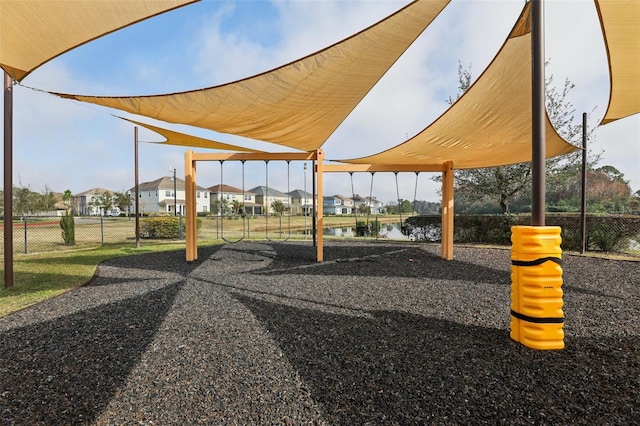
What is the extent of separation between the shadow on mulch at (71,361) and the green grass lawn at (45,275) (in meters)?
1.00

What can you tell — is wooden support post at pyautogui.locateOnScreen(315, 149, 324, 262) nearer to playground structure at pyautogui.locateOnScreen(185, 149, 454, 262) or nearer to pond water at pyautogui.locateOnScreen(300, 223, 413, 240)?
playground structure at pyautogui.locateOnScreen(185, 149, 454, 262)

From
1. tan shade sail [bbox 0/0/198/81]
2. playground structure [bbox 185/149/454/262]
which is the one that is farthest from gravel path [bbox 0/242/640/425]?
tan shade sail [bbox 0/0/198/81]

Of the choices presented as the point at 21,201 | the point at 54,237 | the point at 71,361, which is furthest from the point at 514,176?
the point at 21,201

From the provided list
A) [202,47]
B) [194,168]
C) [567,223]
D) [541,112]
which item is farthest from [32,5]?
[567,223]

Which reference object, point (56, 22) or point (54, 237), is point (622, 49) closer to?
point (56, 22)

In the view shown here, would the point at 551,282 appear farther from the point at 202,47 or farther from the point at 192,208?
the point at 192,208

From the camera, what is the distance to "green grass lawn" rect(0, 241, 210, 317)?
3350 mm

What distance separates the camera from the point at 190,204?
5.77m

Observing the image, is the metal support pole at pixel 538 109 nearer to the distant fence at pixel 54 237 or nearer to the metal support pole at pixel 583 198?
the metal support pole at pixel 583 198

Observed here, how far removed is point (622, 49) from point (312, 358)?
4.35 metres

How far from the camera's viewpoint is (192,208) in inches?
228

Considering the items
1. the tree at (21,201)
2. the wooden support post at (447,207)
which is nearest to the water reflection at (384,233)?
the wooden support post at (447,207)

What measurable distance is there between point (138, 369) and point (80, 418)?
1.46 feet

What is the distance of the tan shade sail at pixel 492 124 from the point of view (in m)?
3.32
